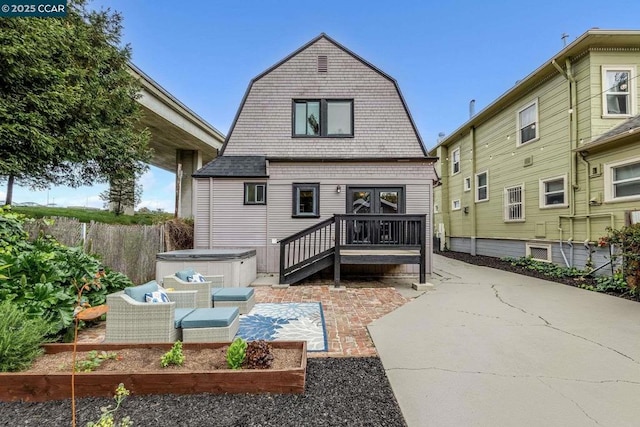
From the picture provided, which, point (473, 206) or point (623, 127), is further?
point (473, 206)

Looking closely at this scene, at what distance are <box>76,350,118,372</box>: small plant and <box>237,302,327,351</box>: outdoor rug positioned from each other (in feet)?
5.02

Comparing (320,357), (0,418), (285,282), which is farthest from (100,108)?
(320,357)

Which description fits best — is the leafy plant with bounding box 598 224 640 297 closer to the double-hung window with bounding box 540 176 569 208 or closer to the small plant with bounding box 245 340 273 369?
the double-hung window with bounding box 540 176 569 208

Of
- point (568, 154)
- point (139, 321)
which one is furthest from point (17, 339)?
point (568, 154)

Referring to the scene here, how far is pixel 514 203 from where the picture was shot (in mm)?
11164

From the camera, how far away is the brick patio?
379cm

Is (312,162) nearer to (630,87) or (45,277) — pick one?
(45,277)

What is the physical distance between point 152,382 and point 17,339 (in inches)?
59.9

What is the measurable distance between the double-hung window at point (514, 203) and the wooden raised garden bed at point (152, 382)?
36.7 feet

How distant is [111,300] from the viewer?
144 inches

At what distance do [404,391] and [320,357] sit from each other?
39.9 inches

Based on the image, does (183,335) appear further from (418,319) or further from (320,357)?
(418,319)

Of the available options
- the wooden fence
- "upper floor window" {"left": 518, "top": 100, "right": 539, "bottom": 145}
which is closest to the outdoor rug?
the wooden fence

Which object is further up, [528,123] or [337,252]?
[528,123]
